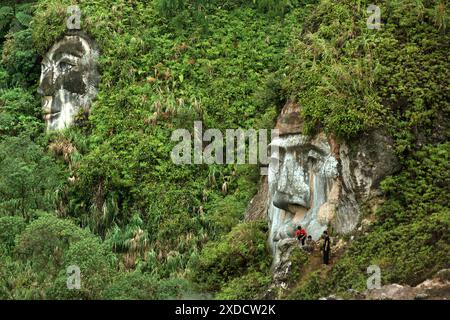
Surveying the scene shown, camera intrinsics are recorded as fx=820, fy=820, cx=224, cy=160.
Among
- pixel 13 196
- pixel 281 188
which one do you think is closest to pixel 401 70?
pixel 281 188

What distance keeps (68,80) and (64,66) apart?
628 mm

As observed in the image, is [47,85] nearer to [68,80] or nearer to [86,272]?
[68,80]

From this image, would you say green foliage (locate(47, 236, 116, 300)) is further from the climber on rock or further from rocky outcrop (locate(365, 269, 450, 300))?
rocky outcrop (locate(365, 269, 450, 300))

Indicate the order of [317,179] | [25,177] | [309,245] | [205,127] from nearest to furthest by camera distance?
[309,245] → [317,179] → [25,177] → [205,127]

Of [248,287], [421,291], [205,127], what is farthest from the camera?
[205,127]

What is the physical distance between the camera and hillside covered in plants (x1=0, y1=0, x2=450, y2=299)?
17.3 meters

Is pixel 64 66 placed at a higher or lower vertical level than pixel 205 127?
higher

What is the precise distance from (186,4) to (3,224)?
37.3 ft

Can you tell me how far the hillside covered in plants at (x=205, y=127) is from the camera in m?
17.3

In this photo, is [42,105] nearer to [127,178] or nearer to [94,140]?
[94,140]

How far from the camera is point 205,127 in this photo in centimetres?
2544

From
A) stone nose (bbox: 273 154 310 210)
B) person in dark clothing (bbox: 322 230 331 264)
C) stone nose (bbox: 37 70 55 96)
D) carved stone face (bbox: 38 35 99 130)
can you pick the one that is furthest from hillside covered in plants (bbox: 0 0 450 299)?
stone nose (bbox: 273 154 310 210)

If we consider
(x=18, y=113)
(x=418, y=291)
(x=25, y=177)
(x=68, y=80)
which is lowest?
(x=418, y=291)

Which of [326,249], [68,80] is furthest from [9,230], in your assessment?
[326,249]
